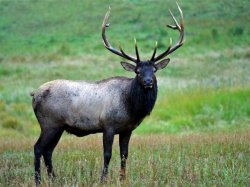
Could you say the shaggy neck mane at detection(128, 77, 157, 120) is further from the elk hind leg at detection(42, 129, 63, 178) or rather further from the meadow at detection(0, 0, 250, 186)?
the elk hind leg at detection(42, 129, 63, 178)

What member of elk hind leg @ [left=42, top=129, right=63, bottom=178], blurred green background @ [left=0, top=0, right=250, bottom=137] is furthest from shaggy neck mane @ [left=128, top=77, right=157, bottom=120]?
blurred green background @ [left=0, top=0, right=250, bottom=137]

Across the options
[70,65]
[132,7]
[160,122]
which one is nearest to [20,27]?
[132,7]

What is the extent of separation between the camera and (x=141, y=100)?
9562mm

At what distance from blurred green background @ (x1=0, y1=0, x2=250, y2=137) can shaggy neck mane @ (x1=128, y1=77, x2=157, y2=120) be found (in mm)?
7155

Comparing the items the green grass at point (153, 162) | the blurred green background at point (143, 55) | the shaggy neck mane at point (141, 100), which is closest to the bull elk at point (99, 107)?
the shaggy neck mane at point (141, 100)

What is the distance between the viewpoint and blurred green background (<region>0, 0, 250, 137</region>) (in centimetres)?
1838

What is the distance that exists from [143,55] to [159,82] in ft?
24.7

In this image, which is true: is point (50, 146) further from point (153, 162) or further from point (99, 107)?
point (153, 162)

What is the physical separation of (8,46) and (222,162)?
29.5 metres

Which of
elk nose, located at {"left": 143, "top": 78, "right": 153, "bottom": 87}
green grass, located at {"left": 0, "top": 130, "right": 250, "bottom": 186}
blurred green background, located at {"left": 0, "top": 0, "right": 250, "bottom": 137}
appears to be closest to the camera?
green grass, located at {"left": 0, "top": 130, "right": 250, "bottom": 186}

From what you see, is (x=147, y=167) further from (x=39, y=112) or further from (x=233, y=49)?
(x=233, y=49)

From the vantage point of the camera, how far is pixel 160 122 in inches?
720

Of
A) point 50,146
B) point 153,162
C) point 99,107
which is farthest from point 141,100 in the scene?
point 50,146

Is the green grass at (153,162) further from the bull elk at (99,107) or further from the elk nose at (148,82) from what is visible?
the elk nose at (148,82)
